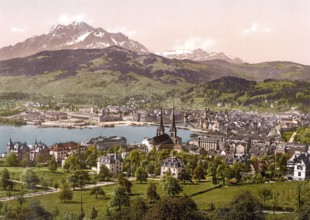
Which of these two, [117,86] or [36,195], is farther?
[117,86]

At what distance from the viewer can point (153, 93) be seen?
47031 mm

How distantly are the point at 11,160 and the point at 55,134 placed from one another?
15.9 ft

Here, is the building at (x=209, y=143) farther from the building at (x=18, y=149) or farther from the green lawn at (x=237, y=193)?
the building at (x=18, y=149)

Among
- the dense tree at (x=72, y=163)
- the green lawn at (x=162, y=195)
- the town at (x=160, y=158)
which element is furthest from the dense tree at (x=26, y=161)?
the dense tree at (x=72, y=163)

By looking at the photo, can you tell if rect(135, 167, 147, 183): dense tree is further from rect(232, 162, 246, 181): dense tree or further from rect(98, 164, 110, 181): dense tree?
rect(232, 162, 246, 181): dense tree

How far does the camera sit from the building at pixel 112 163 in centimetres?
1534

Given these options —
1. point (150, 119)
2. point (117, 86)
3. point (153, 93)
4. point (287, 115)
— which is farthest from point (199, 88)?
point (150, 119)

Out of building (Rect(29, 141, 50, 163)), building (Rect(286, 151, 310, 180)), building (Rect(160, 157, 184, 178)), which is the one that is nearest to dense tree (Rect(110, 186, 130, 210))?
building (Rect(160, 157, 184, 178))

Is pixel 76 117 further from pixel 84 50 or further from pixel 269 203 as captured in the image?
pixel 84 50

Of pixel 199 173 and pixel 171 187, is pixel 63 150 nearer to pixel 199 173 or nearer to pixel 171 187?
pixel 199 173

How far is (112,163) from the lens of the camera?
15.4 metres

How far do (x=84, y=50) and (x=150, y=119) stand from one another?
22.6 meters

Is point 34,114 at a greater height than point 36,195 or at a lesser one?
greater

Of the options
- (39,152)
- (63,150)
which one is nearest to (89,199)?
(39,152)
